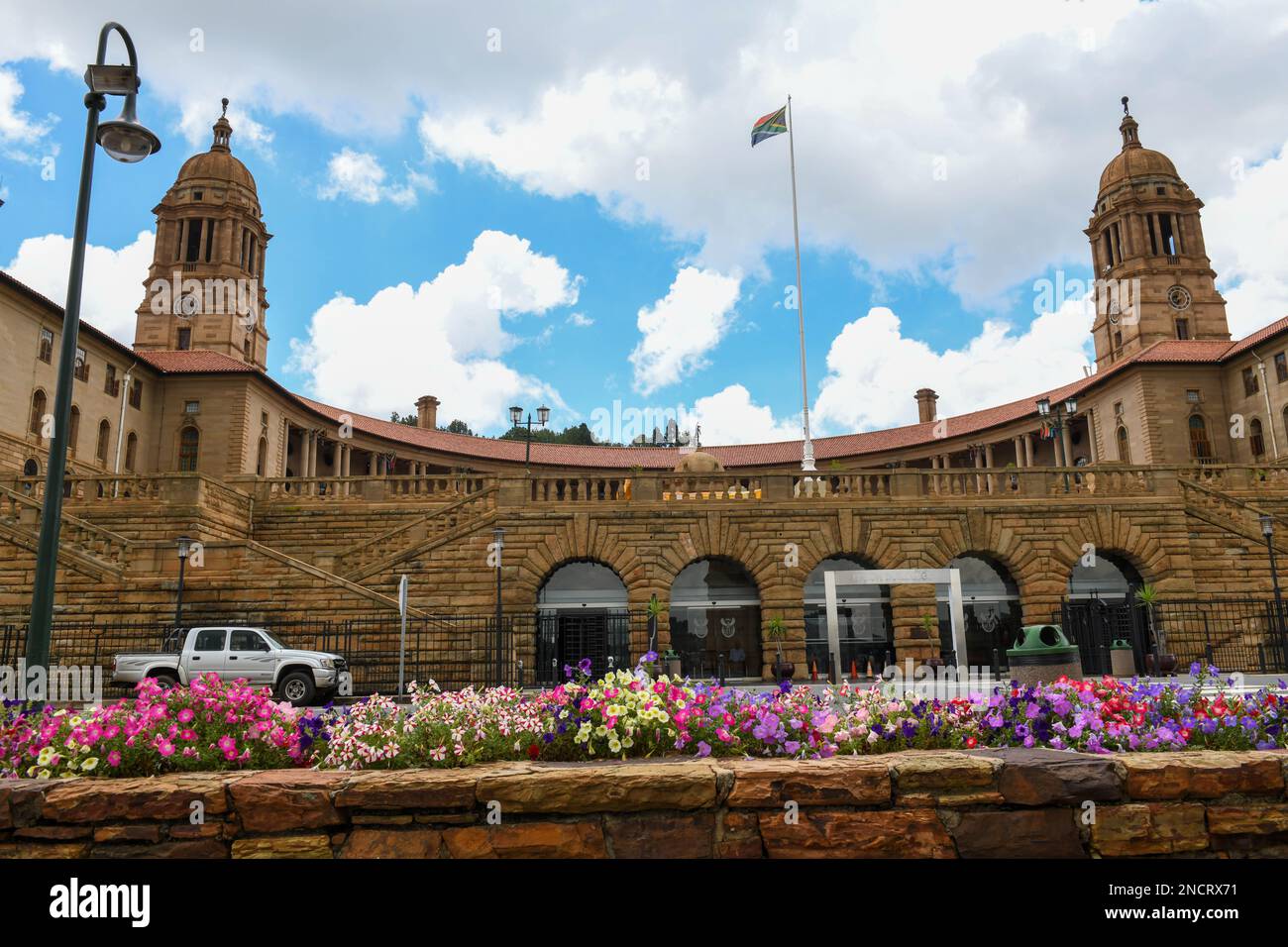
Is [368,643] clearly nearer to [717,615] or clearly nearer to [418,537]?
[418,537]

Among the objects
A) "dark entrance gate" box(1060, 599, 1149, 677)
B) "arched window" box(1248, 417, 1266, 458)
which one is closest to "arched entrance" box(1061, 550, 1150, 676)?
"dark entrance gate" box(1060, 599, 1149, 677)

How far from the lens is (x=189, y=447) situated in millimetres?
50438

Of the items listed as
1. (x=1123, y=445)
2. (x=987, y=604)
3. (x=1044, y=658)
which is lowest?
(x=1044, y=658)

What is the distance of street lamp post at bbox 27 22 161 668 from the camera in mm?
8156

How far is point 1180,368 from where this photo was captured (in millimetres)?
52344

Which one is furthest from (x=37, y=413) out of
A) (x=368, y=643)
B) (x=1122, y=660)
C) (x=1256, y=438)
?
(x=1256, y=438)

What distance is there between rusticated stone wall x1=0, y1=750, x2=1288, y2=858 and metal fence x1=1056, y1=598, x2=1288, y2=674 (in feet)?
69.9

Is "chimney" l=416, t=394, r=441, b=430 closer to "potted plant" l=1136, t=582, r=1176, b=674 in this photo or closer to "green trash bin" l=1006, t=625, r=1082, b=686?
"potted plant" l=1136, t=582, r=1176, b=674

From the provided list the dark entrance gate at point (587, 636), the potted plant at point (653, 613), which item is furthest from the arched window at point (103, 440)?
the potted plant at point (653, 613)

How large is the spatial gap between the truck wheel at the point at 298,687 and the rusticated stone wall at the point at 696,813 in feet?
45.7

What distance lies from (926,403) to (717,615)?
171 ft
